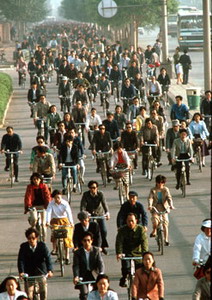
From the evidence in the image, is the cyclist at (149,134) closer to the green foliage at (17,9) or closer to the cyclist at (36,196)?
the cyclist at (36,196)

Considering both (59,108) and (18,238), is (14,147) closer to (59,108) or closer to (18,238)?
(18,238)

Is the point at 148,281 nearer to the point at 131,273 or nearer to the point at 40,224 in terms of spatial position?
the point at 131,273

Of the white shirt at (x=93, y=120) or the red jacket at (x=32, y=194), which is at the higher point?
the white shirt at (x=93, y=120)

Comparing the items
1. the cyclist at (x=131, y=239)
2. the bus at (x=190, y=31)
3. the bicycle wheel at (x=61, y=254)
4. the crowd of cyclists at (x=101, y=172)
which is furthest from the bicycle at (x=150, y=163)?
the bus at (x=190, y=31)

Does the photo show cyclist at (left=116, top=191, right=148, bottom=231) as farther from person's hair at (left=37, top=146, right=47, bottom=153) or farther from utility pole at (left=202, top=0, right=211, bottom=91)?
utility pole at (left=202, top=0, right=211, bottom=91)

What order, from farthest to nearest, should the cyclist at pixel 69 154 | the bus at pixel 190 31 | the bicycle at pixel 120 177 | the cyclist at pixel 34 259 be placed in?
the bus at pixel 190 31 → the cyclist at pixel 69 154 → the bicycle at pixel 120 177 → the cyclist at pixel 34 259

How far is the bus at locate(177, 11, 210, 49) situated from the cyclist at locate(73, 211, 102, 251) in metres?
66.2

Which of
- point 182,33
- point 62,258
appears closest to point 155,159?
point 62,258

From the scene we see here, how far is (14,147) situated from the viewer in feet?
80.6

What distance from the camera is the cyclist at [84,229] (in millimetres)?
15133

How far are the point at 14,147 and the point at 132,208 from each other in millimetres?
8658

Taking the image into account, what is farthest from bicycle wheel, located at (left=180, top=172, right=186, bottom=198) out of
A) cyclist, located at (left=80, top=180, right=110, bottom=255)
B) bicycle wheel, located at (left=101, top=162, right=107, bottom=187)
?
cyclist, located at (left=80, top=180, right=110, bottom=255)

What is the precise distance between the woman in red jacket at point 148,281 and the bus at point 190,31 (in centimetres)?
6861

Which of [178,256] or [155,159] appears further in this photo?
[155,159]
